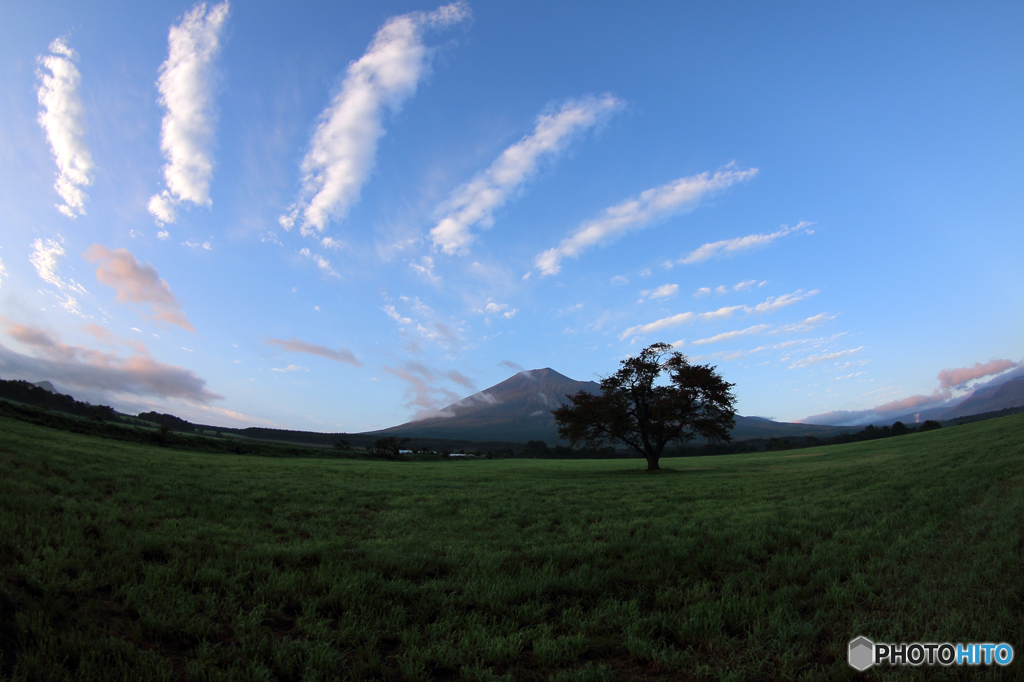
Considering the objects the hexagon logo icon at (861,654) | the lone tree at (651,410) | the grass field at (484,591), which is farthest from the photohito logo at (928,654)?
the lone tree at (651,410)

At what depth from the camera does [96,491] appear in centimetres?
1088

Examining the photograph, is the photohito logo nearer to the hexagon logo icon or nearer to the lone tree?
the hexagon logo icon

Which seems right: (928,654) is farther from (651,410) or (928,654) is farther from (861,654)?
(651,410)

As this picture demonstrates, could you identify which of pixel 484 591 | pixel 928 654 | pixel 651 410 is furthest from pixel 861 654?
pixel 651 410

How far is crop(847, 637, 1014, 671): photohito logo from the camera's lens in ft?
14.2

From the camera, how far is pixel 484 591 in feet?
20.1

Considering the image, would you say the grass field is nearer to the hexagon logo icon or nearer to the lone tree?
the hexagon logo icon

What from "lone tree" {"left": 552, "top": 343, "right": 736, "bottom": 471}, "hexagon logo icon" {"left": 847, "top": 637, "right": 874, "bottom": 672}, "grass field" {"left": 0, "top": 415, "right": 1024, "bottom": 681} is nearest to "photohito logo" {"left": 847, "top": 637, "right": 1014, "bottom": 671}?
"hexagon logo icon" {"left": 847, "top": 637, "right": 874, "bottom": 672}

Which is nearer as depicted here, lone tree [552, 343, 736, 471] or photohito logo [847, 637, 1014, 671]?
photohito logo [847, 637, 1014, 671]

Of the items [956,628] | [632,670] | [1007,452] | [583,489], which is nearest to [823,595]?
[956,628]

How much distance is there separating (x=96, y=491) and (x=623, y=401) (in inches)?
1285

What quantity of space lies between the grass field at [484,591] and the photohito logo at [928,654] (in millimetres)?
128

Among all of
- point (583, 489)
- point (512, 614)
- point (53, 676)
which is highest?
point (53, 676)

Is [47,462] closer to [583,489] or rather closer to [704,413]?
[583,489]
